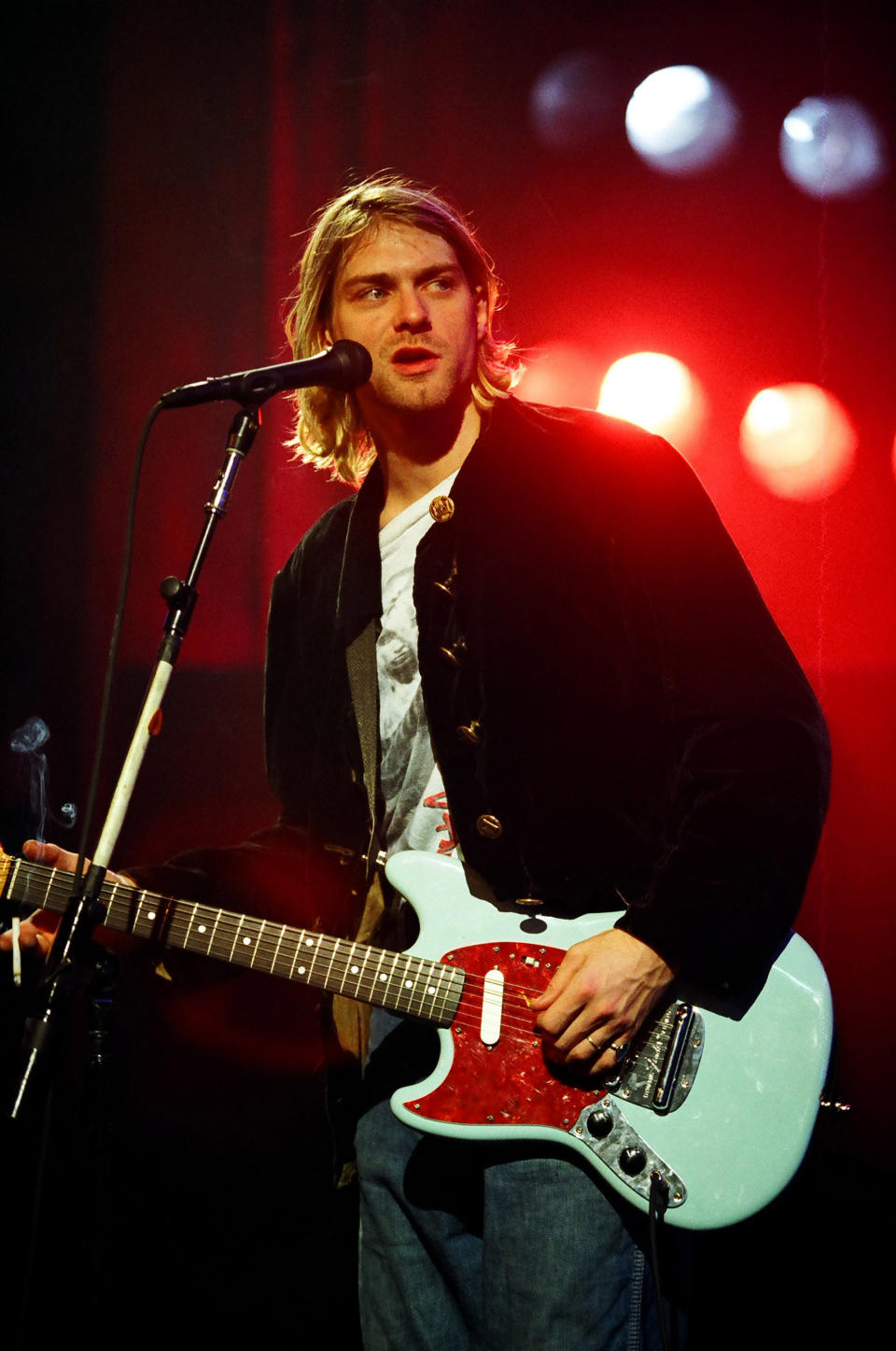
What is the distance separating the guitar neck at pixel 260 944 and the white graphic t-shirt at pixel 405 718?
247 mm

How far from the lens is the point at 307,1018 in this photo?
2.67m

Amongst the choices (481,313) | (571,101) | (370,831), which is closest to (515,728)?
(370,831)

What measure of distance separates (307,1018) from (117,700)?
3.76 feet

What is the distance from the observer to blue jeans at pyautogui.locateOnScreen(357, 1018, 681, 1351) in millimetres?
1350

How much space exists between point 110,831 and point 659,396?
84.6 inches

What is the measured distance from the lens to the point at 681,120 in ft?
8.78

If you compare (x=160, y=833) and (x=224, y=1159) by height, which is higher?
(x=160, y=833)

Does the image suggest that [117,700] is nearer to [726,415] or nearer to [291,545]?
[291,545]

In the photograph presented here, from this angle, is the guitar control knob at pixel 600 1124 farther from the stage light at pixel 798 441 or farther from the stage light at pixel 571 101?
the stage light at pixel 571 101

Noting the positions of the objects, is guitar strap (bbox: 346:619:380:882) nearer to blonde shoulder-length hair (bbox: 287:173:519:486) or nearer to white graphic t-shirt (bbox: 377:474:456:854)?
white graphic t-shirt (bbox: 377:474:456:854)

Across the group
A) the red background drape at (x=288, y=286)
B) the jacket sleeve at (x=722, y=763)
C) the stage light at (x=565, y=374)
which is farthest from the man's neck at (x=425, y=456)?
the stage light at (x=565, y=374)

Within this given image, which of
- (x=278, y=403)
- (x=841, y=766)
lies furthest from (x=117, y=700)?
(x=841, y=766)

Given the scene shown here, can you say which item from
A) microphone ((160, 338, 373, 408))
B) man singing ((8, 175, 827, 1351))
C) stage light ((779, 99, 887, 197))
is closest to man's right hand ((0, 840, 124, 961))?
man singing ((8, 175, 827, 1351))

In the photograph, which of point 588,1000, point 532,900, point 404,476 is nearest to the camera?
point 588,1000
